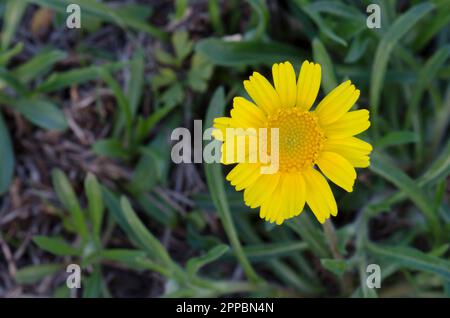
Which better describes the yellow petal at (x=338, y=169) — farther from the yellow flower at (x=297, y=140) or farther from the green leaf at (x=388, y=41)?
the green leaf at (x=388, y=41)

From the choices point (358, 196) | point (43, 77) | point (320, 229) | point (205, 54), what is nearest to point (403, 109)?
point (358, 196)

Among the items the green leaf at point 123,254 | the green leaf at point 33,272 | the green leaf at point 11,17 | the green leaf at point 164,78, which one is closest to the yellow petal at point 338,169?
the green leaf at point 123,254

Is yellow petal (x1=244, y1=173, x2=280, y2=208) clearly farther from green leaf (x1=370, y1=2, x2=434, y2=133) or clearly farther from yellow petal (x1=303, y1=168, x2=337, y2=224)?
green leaf (x1=370, y1=2, x2=434, y2=133)

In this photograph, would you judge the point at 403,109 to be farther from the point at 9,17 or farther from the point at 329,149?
the point at 9,17

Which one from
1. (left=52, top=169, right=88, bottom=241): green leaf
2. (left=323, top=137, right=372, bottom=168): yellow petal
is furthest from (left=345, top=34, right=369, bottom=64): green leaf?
(left=52, top=169, right=88, bottom=241): green leaf

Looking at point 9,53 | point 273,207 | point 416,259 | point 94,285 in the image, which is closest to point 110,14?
point 9,53
